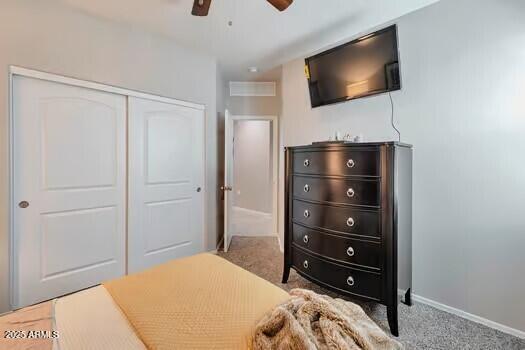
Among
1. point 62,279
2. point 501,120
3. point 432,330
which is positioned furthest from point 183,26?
point 432,330

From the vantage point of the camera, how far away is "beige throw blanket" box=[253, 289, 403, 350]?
2.39 ft

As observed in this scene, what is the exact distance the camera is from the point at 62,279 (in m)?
2.20

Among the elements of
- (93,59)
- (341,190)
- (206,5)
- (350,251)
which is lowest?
(350,251)

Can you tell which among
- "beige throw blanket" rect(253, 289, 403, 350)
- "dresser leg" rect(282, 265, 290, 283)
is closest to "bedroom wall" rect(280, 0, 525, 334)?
"dresser leg" rect(282, 265, 290, 283)

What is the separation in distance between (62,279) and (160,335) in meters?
1.98

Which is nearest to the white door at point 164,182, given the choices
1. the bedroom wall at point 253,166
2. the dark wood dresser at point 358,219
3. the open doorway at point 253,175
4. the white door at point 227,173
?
the white door at point 227,173

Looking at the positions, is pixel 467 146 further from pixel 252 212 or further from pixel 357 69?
pixel 252 212

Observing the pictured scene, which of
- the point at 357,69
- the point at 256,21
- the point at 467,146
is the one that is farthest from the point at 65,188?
the point at 467,146

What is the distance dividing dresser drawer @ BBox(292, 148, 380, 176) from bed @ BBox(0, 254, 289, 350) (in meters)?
1.08

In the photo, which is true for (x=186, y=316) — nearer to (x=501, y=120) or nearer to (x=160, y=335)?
(x=160, y=335)

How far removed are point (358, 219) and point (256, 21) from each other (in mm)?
1985

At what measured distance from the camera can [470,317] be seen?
1.90 meters

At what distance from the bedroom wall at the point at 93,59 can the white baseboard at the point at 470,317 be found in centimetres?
235

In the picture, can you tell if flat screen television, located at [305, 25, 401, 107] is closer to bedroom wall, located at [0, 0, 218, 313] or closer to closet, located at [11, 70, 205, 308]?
bedroom wall, located at [0, 0, 218, 313]
